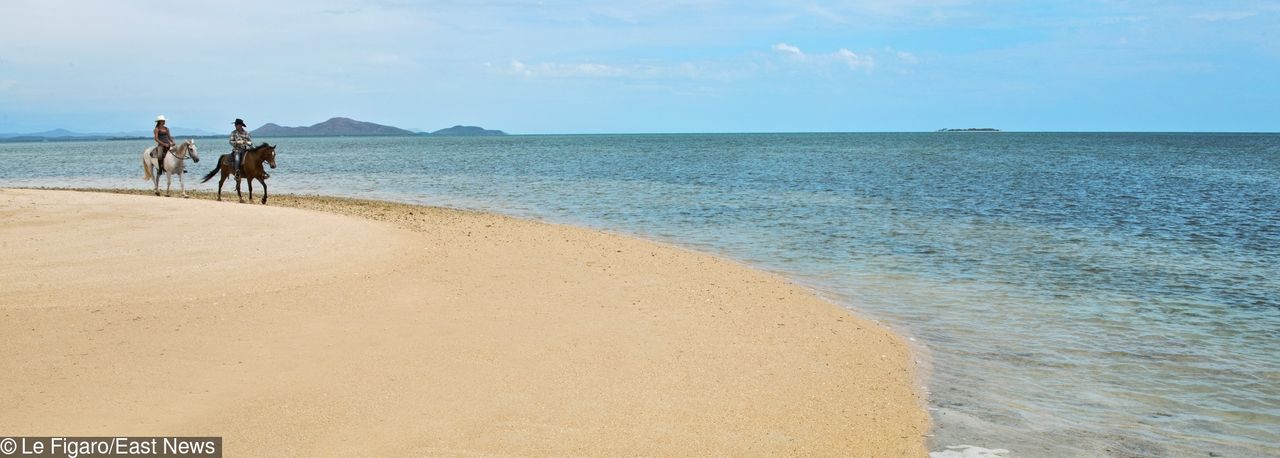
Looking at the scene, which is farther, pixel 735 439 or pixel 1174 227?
pixel 1174 227

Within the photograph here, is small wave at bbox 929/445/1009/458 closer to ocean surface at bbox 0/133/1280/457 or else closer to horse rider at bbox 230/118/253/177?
ocean surface at bbox 0/133/1280/457

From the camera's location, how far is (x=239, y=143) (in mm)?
20828

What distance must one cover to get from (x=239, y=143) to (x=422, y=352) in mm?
15909

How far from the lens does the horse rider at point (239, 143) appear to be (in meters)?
20.7

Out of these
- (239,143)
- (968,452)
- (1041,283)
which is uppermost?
(239,143)

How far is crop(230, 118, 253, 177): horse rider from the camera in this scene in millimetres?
20688

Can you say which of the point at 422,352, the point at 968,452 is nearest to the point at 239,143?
the point at 422,352

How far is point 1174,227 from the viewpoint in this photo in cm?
1955

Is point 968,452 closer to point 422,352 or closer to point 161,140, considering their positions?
point 422,352

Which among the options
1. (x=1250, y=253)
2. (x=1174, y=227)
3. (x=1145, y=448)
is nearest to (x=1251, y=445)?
(x=1145, y=448)

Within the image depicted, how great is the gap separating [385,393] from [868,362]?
4.34 meters

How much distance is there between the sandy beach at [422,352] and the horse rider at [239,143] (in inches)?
321

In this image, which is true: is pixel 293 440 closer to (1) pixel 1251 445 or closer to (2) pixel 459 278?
(2) pixel 459 278

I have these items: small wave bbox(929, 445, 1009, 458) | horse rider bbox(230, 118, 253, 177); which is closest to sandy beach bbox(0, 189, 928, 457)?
small wave bbox(929, 445, 1009, 458)
